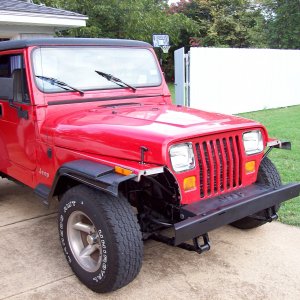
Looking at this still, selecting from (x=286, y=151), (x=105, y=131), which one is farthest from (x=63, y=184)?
(x=286, y=151)

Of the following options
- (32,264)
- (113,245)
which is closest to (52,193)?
(32,264)

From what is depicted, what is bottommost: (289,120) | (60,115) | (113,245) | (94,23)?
(289,120)

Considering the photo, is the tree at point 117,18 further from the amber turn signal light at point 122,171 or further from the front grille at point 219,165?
the amber turn signal light at point 122,171

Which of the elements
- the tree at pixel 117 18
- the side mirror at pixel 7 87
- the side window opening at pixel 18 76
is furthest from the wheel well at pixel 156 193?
the tree at pixel 117 18

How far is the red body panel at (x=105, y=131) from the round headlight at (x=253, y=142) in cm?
5

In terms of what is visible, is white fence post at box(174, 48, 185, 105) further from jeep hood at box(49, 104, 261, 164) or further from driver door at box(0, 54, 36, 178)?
jeep hood at box(49, 104, 261, 164)

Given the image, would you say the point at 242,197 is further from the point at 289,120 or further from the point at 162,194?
the point at 289,120

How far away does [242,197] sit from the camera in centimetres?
321

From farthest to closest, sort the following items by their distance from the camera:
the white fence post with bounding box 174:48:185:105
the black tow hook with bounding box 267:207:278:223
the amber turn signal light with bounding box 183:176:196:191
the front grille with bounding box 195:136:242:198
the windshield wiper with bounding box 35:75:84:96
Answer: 1. the white fence post with bounding box 174:48:185:105
2. the windshield wiper with bounding box 35:75:84:96
3. the black tow hook with bounding box 267:207:278:223
4. the front grille with bounding box 195:136:242:198
5. the amber turn signal light with bounding box 183:176:196:191

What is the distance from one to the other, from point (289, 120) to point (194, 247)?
329 inches

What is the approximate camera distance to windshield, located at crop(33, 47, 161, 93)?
→ 3867 millimetres

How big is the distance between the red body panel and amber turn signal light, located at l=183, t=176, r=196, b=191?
3 cm

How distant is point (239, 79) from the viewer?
40.3 feet


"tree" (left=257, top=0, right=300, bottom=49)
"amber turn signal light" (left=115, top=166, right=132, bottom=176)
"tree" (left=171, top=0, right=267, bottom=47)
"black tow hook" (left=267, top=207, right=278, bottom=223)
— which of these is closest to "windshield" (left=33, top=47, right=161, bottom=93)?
"amber turn signal light" (left=115, top=166, right=132, bottom=176)
